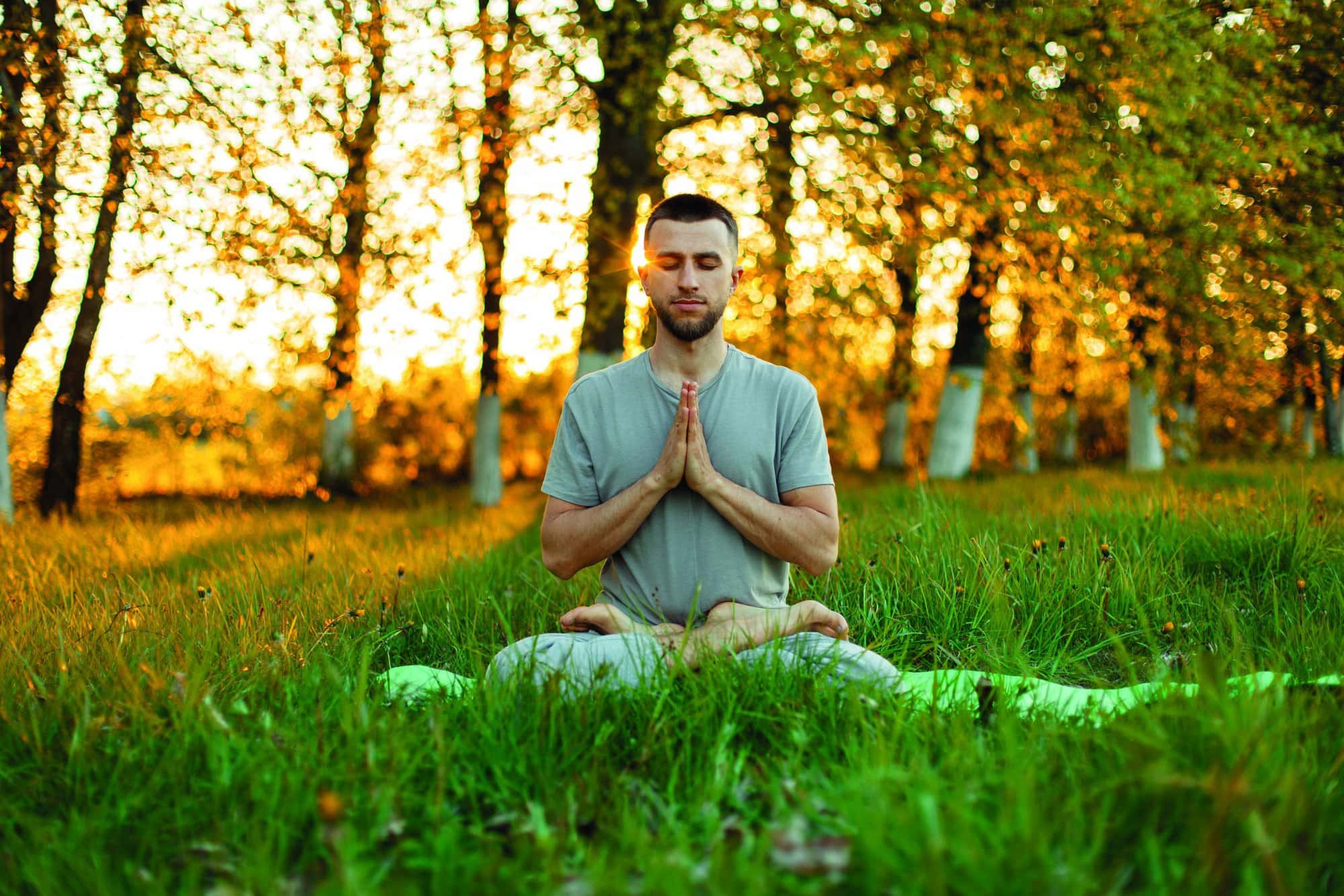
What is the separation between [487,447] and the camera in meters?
11.8

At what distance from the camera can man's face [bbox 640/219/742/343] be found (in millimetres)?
3293

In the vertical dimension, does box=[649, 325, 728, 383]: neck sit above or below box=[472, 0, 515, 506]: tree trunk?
below

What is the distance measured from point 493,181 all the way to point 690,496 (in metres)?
6.90

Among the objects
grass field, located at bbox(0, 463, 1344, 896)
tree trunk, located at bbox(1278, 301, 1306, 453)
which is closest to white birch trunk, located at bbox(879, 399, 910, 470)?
tree trunk, located at bbox(1278, 301, 1306, 453)

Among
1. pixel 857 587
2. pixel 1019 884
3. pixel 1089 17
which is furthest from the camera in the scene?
pixel 1089 17

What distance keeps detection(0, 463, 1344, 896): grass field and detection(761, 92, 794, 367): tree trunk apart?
4.59 m

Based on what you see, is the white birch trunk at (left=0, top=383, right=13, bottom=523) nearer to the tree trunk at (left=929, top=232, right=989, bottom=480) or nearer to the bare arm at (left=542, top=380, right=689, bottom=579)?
the bare arm at (left=542, top=380, right=689, bottom=579)

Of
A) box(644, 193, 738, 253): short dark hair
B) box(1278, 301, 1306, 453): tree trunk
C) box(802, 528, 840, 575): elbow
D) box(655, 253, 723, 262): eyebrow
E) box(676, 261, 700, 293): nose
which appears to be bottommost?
box(802, 528, 840, 575): elbow

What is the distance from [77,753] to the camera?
256cm

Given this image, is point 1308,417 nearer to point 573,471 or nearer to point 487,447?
point 487,447

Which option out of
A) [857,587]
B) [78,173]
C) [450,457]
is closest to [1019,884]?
[857,587]

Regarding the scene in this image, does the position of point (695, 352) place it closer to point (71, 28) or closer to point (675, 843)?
point (675, 843)

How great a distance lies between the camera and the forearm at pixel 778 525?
127 inches

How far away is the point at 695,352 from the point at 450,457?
1302 centimetres
